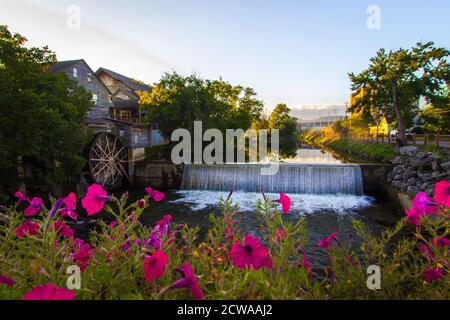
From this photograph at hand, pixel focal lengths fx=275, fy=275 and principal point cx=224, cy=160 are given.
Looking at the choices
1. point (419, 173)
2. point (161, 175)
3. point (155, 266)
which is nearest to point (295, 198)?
point (419, 173)

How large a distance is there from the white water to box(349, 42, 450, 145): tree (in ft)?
38.3

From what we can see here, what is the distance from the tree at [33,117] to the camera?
11484mm

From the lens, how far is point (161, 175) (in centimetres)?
2008

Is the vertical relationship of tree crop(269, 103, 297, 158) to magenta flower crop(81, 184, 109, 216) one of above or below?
above

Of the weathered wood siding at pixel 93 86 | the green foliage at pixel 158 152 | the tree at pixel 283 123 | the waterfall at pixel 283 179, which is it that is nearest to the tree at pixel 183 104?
the green foliage at pixel 158 152

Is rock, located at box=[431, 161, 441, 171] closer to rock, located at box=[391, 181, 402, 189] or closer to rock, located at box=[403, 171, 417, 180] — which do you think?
rock, located at box=[403, 171, 417, 180]

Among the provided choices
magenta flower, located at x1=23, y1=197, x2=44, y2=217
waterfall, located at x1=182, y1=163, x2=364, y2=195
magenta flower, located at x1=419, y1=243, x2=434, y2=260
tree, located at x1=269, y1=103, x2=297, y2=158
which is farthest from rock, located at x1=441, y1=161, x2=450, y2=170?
tree, located at x1=269, y1=103, x2=297, y2=158

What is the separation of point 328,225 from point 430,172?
284 inches

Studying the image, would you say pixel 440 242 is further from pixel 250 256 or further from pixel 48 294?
pixel 48 294

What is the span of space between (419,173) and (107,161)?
18.8 metres

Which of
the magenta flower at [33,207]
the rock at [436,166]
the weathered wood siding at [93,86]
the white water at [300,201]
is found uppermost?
the weathered wood siding at [93,86]

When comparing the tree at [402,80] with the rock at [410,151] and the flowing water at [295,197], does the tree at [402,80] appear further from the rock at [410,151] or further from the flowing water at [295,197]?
the flowing water at [295,197]

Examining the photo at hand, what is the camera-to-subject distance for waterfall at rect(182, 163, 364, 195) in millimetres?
17084

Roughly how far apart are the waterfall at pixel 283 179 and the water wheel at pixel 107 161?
197 inches
